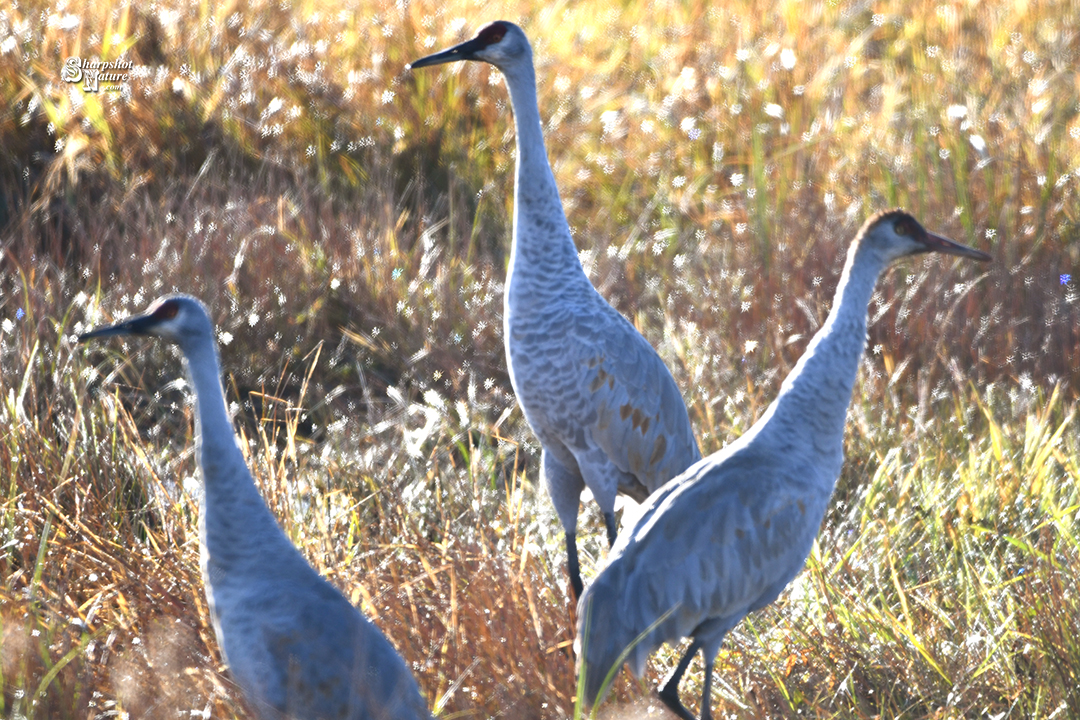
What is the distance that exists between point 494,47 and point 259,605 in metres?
1.85

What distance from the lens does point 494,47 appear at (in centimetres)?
367

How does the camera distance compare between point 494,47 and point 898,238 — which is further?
point 494,47

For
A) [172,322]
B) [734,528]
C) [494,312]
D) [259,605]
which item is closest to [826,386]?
[734,528]

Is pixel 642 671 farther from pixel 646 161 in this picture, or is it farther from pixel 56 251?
pixel 646 161

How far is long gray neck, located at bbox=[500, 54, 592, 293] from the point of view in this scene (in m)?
3.59

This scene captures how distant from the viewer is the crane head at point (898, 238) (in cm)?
310

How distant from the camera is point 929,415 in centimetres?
473

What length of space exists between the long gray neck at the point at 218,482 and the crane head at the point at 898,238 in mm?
1586

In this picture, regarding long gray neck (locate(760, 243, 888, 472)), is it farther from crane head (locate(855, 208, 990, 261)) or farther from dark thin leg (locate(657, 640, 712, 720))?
dark thin leg (locate(657, 640, 712, 720))

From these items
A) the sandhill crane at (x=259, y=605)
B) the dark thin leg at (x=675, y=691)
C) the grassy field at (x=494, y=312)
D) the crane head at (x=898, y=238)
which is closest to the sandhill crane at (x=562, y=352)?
the grassy field at (x=494, y=312)

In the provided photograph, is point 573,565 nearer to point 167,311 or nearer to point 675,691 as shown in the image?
point 675,691

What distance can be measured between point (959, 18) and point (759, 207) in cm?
360

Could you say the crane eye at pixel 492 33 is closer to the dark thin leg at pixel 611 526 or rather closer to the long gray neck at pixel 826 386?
the long gray neck at pixel 826 386

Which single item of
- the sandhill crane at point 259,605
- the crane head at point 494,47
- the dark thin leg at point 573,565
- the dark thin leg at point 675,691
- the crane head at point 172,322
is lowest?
the dark thin leg at point 675,691
